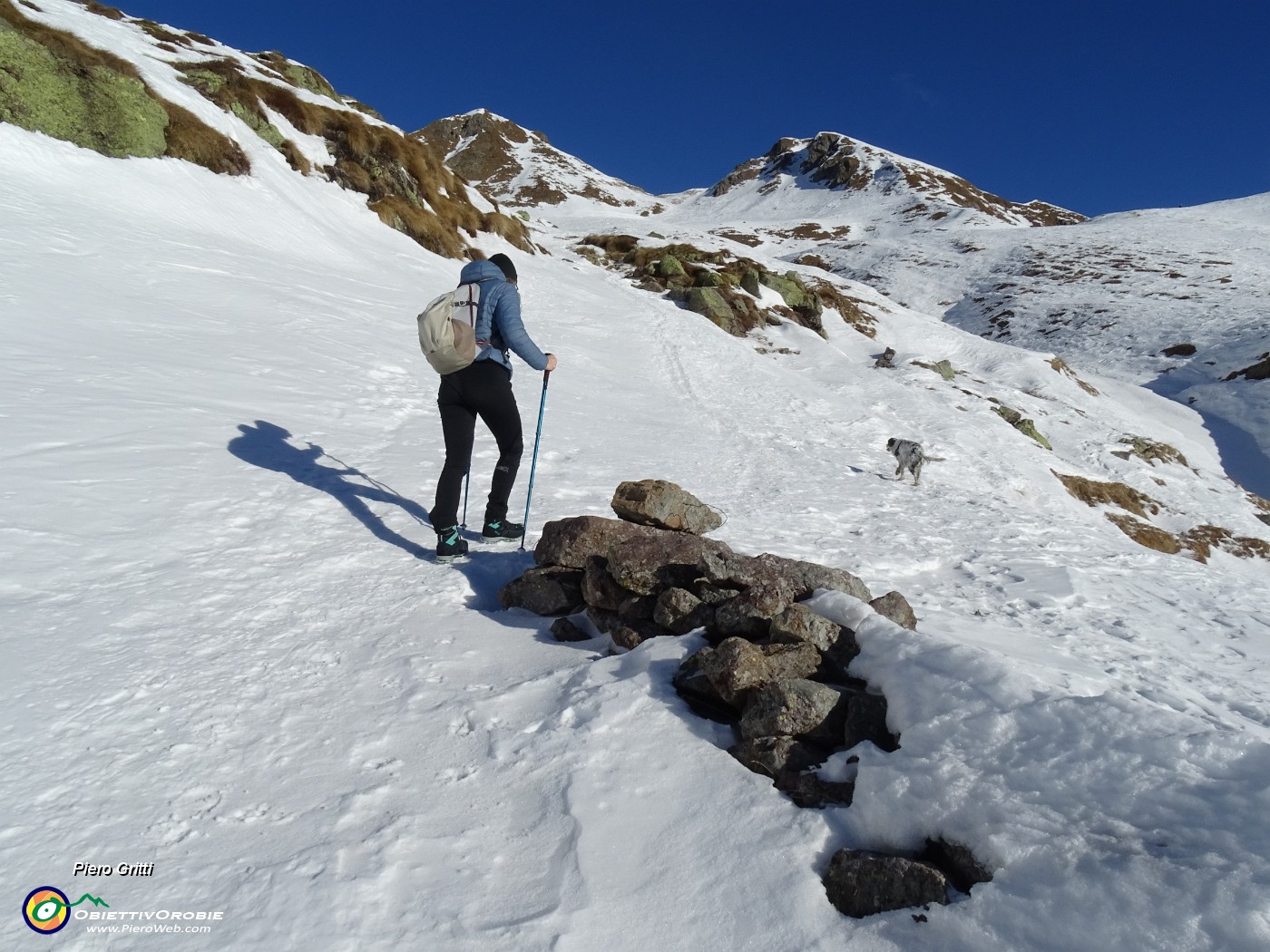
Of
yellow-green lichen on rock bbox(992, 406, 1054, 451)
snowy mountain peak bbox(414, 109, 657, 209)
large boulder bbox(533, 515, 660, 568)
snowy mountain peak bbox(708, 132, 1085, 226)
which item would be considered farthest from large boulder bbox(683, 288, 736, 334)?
snowy mountain peak bbox(414, 109, 657, 209)

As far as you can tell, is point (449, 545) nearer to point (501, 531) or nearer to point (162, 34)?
point (501, 531)

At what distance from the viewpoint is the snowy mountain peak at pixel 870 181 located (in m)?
89.8

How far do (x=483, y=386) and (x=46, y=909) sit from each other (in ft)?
13.1

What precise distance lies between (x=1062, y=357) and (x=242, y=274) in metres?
42.4

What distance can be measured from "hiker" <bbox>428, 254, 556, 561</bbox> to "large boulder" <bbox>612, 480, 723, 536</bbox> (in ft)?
4.22

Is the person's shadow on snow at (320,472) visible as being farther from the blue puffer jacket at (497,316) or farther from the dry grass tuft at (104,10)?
the dry grass tuft at (104,10)

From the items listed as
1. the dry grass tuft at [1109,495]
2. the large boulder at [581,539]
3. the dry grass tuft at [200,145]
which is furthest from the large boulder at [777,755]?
the dry grass tuft at [200,145]

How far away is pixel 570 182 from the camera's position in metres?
105

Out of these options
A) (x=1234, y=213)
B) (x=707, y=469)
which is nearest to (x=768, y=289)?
(x=707, y=469)

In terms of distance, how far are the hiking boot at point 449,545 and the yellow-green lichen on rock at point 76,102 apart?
16001mm

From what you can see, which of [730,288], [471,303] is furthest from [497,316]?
[730,288]

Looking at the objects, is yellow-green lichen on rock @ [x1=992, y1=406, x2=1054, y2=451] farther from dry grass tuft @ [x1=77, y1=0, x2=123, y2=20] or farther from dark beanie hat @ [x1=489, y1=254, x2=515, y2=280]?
dry grass tuft @ [x1=77, y1=0, x2=123, y2=20]

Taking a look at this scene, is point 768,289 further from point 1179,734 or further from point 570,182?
point 570,182

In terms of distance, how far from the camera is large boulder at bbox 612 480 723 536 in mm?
6316
